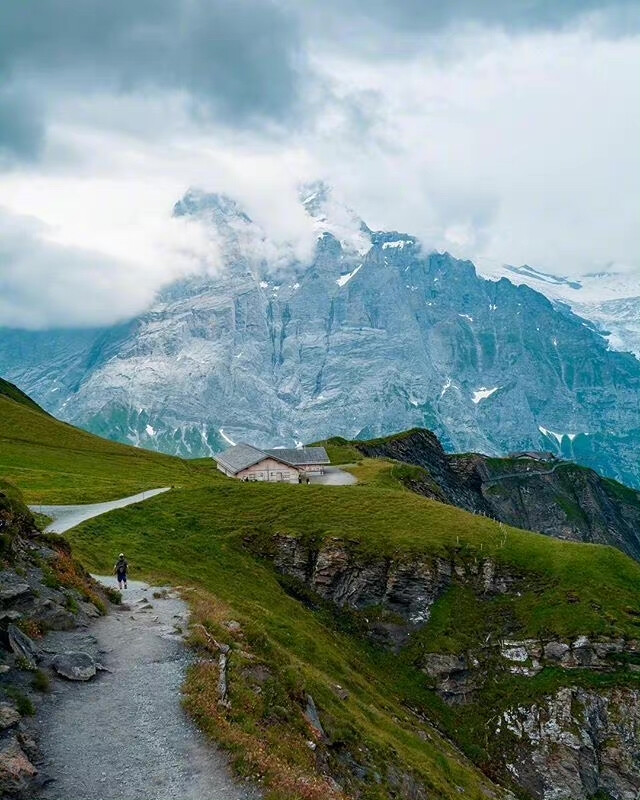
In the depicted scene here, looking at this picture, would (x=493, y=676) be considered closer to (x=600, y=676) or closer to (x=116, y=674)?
(x=600, y=676)

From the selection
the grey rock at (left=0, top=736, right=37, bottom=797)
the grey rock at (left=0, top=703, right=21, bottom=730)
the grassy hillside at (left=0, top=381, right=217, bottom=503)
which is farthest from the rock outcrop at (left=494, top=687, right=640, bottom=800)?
the grassy hillside at (left=0, top=381, right=217, bottom=503)

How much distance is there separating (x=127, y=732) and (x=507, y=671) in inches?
1964

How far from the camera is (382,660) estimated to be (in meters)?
62.6

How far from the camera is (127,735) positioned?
21.5m

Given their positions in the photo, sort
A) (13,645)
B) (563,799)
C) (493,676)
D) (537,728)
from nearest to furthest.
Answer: (13,645), (563,799), (537,728), (493,676)

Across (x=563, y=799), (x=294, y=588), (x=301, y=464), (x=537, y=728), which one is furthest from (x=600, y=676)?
(x=301, y=464)

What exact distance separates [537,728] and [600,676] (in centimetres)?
805

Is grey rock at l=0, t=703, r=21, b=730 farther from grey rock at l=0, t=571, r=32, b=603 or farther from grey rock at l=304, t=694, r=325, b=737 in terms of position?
grey rock at l=304, t=694, r=325, b=737

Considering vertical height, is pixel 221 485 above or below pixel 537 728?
above

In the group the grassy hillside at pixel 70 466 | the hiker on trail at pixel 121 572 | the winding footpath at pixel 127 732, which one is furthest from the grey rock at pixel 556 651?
the grassy hillside at pixel 70 466

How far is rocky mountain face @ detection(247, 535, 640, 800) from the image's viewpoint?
54.3 metres

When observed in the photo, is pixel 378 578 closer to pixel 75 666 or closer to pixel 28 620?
pixel 28 620

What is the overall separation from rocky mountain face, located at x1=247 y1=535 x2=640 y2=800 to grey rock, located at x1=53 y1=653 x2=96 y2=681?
42.4m

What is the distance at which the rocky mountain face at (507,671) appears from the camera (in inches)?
2137
